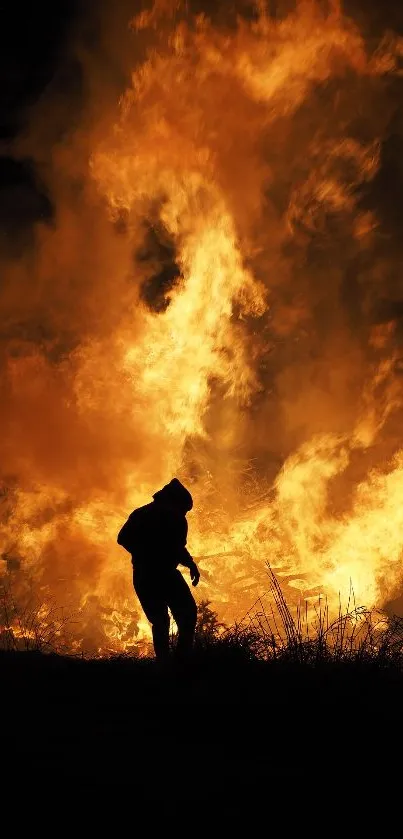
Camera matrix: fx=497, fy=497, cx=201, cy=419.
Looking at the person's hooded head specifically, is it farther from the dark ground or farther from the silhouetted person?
the dark ground

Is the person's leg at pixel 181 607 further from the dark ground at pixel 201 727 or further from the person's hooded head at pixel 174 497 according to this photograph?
the dark ground at pixel 201 727

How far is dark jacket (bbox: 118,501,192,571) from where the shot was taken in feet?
20.2

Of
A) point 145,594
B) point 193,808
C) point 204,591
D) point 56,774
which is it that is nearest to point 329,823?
point 193,808

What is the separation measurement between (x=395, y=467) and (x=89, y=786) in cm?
2700

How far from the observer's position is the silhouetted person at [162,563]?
5.98 meters

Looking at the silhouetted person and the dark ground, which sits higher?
the silhouetted person

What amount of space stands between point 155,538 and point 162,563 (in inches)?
12.6

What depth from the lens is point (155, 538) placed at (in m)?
6.25

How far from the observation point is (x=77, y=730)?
2.93 m

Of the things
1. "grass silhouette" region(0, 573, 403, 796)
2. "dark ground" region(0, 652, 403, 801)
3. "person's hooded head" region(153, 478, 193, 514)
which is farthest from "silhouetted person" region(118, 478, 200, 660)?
"dark ground" region(0, 652, 403, 801)

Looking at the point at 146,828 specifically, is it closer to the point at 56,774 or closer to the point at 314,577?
the point at 56,774

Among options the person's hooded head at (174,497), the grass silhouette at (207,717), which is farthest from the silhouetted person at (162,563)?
the grass silhouette at (207,717)

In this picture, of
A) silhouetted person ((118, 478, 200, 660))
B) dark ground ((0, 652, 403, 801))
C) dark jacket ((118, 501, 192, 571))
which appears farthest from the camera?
dark jacket ((118, 501, 192, 571))

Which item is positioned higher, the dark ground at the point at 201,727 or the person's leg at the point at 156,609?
the person's leg at the point at 156,609
